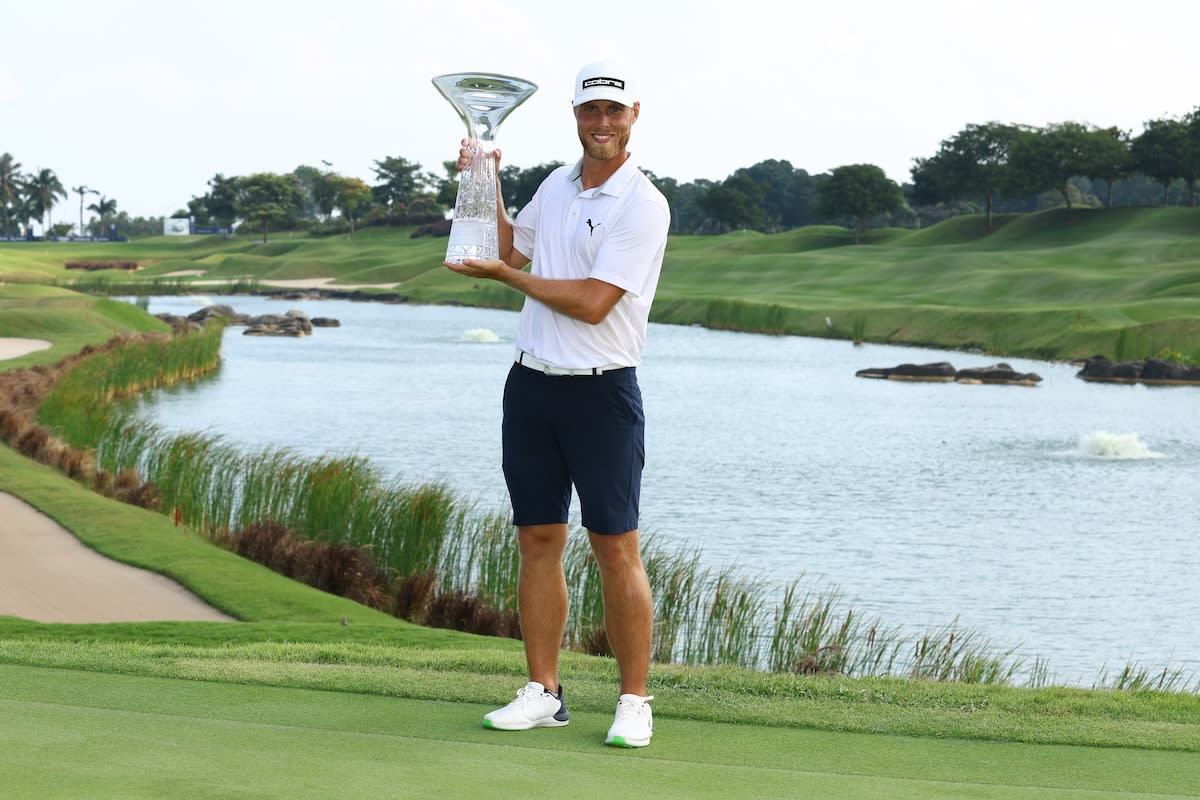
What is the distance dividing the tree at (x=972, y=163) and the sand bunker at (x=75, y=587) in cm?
9065

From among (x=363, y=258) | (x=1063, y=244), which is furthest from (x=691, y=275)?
(x=363, y=258)

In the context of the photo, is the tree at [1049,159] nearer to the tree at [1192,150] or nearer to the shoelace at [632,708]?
the tree at [1192,150]

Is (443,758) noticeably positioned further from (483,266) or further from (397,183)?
(397,183)

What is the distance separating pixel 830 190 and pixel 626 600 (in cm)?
10262

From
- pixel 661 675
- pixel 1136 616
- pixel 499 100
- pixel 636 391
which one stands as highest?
pixel 499 100

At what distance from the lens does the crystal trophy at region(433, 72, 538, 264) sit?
501cm

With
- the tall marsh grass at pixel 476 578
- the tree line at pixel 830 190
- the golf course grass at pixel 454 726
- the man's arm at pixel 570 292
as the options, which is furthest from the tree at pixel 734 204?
the man's arm at pixel 570 292

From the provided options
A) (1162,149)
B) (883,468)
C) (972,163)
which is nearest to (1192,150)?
(1162,149)

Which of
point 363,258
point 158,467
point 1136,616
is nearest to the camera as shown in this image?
point 1136,616

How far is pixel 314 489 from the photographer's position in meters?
14.8

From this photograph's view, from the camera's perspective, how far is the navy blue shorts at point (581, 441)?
5082 millimetres

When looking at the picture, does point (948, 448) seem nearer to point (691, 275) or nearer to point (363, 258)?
point (691, 275)

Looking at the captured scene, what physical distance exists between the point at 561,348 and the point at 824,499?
17.2m

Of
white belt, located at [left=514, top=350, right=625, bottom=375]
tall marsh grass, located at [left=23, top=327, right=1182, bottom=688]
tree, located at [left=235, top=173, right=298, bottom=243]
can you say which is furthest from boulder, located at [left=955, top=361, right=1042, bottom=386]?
tree, located at [left=235, top=173, right=298, bottom=243]
